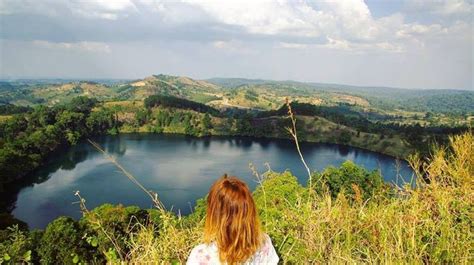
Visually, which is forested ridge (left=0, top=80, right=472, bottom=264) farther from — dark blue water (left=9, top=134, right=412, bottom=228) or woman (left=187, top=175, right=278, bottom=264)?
dark blue water (left=9, top=134, right=412, bottom=228)

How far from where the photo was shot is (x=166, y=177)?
5094cm

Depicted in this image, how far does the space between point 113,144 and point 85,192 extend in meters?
33.2

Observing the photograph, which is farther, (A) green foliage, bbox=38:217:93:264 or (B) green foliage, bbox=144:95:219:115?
(B) green foliage, bbox=144:95:219:115

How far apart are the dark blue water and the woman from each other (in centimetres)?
2170

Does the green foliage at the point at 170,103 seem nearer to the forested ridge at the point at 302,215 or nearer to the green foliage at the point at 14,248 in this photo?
the forested ridge at the point at 302,215

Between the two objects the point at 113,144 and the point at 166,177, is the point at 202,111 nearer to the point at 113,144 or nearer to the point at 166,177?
the point at 113,144

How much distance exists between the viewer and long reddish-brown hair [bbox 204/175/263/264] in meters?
2.57

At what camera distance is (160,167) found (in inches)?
2234

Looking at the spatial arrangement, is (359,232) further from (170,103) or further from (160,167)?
(170,103)

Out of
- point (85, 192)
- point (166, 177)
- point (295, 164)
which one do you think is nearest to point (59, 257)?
point (85, 192)

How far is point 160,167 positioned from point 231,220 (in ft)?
182

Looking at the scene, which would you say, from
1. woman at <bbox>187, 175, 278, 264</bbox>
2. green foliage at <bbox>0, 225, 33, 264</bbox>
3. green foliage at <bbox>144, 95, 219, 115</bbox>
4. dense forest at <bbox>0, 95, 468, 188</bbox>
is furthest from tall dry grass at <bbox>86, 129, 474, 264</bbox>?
green foliage at <bbox>144, 95, 219, 115</bbox>

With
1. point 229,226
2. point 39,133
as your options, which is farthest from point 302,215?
point 39,133

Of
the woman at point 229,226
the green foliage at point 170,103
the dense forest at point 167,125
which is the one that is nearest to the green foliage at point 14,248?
the woman at point 229,226
